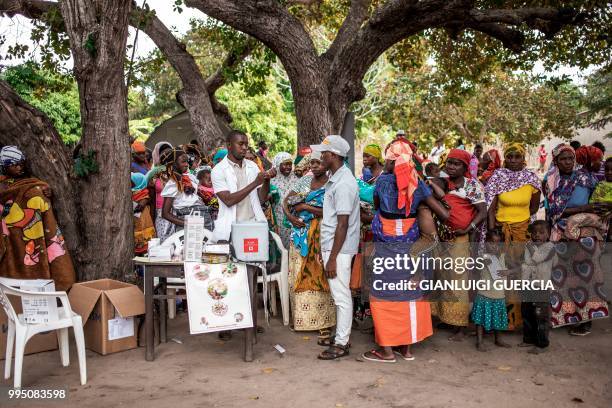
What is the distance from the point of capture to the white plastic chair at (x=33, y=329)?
427 centimetres

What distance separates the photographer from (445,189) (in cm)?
564

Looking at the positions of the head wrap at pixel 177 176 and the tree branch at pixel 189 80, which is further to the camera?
the tree branch at pixel 189 80

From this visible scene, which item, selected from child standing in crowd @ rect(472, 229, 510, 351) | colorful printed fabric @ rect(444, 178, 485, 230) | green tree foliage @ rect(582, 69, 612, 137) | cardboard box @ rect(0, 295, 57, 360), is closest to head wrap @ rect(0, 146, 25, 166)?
cardboard box @ rect(0, 295, 57, 360)

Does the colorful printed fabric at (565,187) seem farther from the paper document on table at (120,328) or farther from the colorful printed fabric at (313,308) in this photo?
the paper document on table at (120,328)

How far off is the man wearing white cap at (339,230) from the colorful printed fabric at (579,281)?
2190mm

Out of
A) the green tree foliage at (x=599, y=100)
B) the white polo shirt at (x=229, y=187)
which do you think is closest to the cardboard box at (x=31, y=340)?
the white polo shirt at (x=229, y=187)

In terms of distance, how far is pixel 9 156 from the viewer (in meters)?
5.37

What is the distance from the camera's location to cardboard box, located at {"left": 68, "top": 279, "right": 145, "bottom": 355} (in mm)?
5109

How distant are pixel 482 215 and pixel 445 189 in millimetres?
418

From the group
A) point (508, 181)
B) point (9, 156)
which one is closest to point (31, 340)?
point (9, 156)

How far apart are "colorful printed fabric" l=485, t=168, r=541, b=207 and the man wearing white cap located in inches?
62.5

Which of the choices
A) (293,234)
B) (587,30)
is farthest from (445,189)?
(587,30)

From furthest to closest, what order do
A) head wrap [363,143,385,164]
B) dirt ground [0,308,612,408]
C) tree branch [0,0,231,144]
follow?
tree branch [0,0,231,144], head wrap [363,143,385,164], dirt ground [0,308,612,408]

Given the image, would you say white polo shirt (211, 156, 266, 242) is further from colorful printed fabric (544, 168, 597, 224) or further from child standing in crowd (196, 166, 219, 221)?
colorful printed fabric (544, 168, 597, 224)
